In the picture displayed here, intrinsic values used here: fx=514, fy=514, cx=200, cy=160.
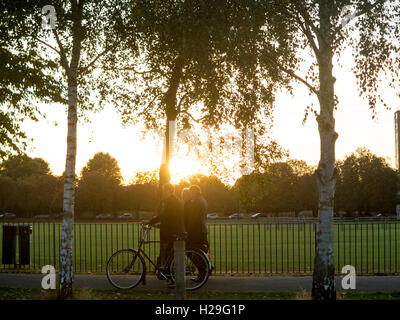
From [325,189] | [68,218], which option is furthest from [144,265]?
[325,189]

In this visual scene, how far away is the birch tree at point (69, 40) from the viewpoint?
9.48 m

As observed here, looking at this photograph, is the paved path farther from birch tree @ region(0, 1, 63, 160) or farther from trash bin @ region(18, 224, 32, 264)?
birch tree @ region(0, 1, 63, 160)

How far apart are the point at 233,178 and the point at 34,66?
5.50 m

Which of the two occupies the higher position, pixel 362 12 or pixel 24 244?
pixel 362 12

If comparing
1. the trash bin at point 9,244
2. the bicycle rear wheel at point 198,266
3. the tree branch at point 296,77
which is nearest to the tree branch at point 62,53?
the tree branch at point 296,77

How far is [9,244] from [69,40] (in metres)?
6.88

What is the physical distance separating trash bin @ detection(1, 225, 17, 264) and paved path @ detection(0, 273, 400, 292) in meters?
1.31

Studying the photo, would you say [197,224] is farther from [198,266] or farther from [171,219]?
[198,266]

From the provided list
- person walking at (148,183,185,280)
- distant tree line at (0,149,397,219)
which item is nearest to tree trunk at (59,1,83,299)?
person walking at (148,183,185,280)

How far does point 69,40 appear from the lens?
998 centimetres

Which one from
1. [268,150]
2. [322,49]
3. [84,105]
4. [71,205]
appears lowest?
[71,205]
